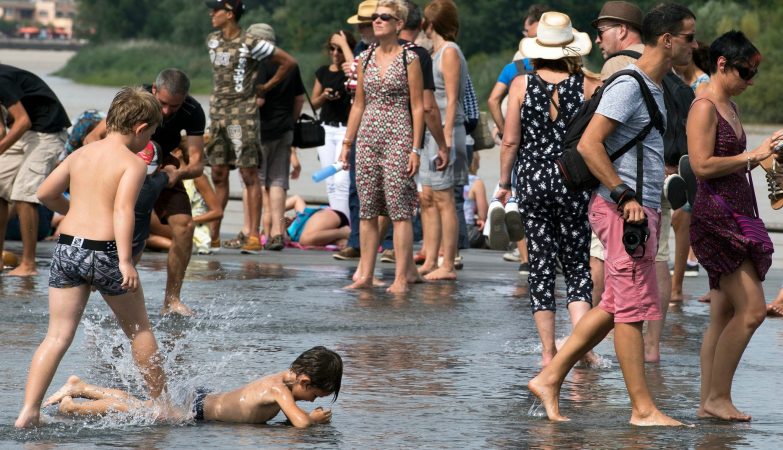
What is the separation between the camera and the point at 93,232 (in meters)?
6.59

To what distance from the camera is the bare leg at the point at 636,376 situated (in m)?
6.70

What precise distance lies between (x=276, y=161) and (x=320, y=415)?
8.09 m

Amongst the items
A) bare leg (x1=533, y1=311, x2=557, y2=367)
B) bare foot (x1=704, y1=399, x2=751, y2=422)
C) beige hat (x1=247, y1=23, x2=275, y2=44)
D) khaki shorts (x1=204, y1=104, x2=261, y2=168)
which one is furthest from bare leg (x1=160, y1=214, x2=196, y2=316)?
beige hat (x1=247, y1=23, x2=275, y2=44)

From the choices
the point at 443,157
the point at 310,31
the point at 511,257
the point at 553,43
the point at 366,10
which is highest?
the point at 310,31

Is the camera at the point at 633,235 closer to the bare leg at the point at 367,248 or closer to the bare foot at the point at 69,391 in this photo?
the bare foot at the point at 69,391

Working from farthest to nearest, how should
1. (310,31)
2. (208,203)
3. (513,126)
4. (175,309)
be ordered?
(310,31) < (208,203) < (175,309) < (513,126)

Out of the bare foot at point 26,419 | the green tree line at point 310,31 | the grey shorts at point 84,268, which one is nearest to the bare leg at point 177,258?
the grey shorts at point 84,268

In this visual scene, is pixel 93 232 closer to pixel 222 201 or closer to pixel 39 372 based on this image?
pixel 39 372

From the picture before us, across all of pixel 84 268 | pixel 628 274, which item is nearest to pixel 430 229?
pixel 628 274

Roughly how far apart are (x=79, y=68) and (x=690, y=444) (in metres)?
92.5

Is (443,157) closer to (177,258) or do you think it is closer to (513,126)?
(177,258)

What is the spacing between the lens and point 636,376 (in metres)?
6.70

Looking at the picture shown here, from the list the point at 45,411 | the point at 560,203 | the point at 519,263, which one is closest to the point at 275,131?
the point at 519,263

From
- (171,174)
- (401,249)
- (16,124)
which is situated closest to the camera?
(171,174)
